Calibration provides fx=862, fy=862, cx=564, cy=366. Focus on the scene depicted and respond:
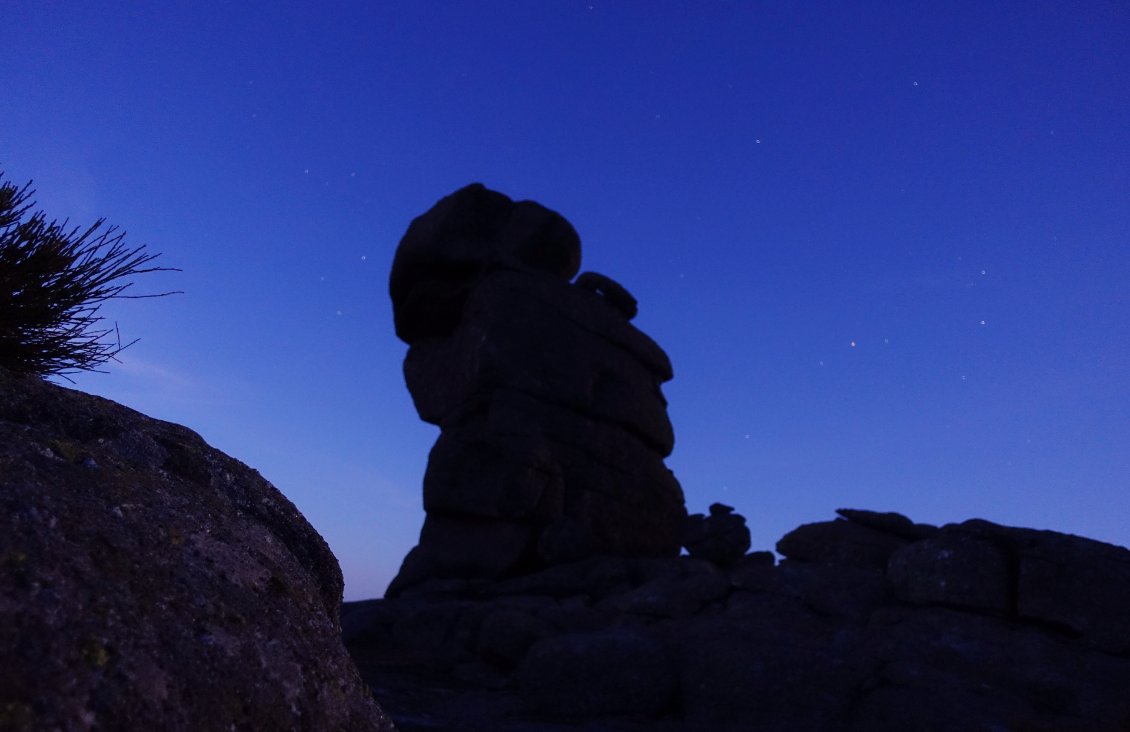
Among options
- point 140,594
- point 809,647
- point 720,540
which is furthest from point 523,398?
point 140,594

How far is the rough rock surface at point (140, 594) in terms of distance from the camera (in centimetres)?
190

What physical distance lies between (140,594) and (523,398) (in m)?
21.0

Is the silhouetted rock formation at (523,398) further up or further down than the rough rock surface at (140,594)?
further up

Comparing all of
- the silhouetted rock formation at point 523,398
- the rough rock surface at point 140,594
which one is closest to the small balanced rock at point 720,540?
the silhouetted rock formation at point 523,398

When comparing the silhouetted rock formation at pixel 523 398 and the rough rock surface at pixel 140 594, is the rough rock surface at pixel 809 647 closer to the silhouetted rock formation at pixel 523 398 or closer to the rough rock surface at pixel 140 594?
the silhouetted rock formation at pixel 523 398

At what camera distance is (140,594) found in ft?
7.29

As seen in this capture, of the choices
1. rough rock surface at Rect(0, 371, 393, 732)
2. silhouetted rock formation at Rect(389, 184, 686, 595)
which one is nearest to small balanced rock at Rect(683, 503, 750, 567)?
silhouetted rock formation at Rect(389, 184, 686, 595)

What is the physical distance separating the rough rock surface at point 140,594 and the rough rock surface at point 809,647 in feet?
21.8

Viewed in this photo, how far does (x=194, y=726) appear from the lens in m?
2.09

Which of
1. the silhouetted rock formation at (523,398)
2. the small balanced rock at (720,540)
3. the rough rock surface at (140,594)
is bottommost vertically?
the rough rock surface at (140,594)

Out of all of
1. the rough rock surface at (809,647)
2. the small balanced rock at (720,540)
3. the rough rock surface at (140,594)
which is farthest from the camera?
the small balanced rock at (720,540)

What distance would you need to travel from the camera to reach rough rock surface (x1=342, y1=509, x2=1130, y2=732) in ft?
32.1

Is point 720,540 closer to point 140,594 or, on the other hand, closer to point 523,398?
point 523,398

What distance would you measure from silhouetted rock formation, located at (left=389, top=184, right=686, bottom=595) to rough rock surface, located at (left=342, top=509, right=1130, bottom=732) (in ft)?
16.0
